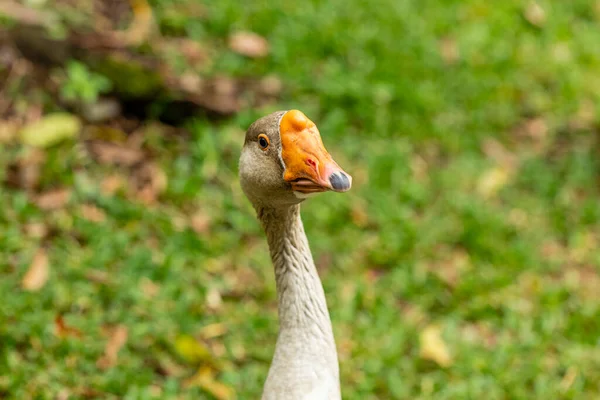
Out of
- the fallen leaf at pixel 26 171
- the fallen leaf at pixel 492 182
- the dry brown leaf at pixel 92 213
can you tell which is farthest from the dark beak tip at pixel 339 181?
the fallen leaf at pixel 492 182

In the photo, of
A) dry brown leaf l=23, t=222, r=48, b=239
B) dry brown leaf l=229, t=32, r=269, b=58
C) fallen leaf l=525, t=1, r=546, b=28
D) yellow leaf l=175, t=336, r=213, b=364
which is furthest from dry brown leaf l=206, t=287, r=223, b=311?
fallen leaf l=525, t=1, r=546, b=28

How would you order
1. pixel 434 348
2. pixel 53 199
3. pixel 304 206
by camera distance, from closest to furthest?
pixel 434 348 < pixel 53 199 < pixel 304 206

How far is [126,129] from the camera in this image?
16.9ft

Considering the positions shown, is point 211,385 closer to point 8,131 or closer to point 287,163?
point 287,163

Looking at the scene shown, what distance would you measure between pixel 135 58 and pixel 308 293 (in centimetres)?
295

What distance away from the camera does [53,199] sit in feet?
14.8

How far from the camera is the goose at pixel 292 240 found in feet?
8.24

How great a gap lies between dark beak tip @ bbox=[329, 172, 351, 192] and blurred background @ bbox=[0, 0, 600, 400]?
1865mm

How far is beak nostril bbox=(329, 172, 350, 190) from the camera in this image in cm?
231

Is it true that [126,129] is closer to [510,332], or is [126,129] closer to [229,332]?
[229,332]

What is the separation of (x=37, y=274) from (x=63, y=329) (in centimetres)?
38

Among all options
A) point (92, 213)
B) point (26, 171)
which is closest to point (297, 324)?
point (92, 213)

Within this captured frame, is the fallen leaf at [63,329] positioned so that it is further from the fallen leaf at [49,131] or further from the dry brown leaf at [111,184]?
the fallen leaf at [49,131]

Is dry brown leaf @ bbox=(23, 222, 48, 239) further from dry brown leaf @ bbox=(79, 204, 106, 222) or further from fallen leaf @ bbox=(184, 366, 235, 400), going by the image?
fallen leaf @ bbox=(184, 366, 235, 400)
